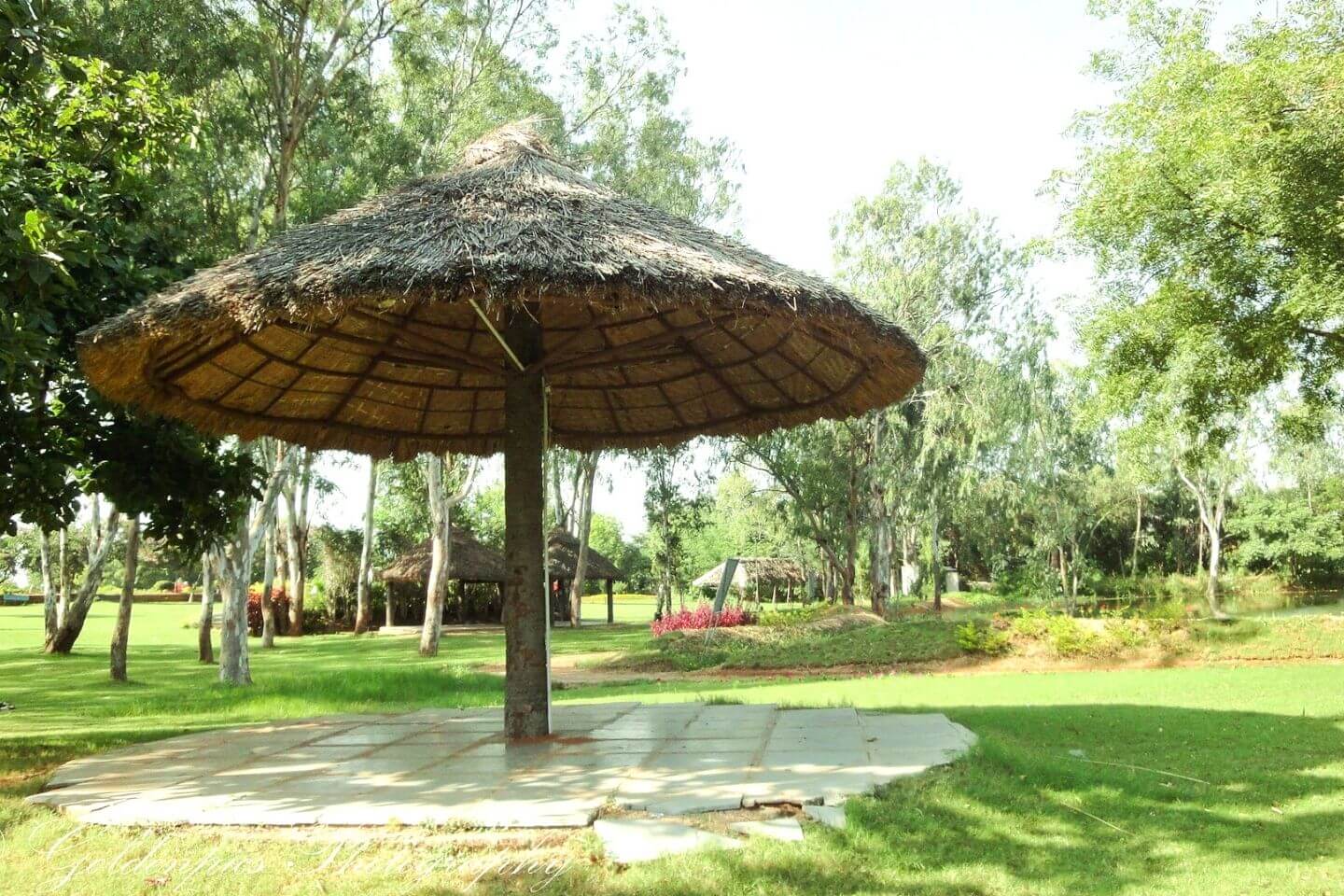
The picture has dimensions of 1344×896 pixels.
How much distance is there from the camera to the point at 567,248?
4773 millimetres

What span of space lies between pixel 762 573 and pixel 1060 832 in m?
35.3

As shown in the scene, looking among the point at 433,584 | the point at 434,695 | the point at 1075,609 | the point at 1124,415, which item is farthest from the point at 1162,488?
the point at 434,695

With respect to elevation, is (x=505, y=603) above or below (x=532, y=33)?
below

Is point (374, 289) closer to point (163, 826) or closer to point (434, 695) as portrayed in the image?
point (163, 826)

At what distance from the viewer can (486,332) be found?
24.2ft

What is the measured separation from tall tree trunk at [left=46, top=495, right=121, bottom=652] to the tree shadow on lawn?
53.0 feet

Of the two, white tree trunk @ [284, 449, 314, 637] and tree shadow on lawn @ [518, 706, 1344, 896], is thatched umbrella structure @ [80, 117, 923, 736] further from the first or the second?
white tree trunk @ [284, 449, 314, 637]

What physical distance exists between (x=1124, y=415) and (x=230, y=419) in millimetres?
12537

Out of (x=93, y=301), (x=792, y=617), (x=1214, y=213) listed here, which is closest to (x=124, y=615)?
(x=93, y=301)

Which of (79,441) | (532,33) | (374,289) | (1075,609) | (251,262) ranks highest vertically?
(532,33)

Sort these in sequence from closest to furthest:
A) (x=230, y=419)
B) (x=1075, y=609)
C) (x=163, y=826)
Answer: (x=163, y=826), (x=230, y=419), (x=1075, y=609)

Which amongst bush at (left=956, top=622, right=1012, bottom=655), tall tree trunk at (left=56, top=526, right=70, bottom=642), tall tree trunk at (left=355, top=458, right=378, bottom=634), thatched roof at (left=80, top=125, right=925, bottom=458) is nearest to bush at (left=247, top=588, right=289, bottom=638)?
tall tree trunk at (left=355, top=458, right=378, bottom=634)

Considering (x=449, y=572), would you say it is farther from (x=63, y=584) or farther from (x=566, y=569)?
(x=63, y=584)

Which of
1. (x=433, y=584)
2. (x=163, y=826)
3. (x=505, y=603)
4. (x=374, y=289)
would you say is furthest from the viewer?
(x=433, y=584)
